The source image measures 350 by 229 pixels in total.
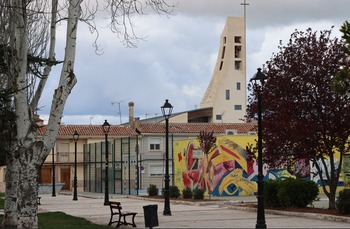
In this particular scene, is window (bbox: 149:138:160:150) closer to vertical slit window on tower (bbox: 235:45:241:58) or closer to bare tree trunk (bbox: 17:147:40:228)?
vertical slit window on tower (bbox: 235:45:241:58)

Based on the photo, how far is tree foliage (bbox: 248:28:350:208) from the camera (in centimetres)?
2511

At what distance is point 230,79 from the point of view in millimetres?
114500

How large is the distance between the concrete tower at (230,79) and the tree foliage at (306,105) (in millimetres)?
83516

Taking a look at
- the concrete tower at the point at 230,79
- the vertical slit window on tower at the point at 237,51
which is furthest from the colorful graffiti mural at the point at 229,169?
the vertical slit window on tower at the point at 237,51

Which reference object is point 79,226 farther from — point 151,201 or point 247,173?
point 247,173

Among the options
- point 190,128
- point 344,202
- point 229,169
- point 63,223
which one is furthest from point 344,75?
point 190,128

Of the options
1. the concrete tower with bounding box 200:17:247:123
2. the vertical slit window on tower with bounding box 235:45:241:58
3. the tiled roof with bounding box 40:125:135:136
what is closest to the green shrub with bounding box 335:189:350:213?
the tiled roof with bounding box 40:125:135:136

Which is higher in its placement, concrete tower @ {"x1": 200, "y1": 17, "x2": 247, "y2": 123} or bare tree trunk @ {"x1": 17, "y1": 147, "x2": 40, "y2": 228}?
concrete tower @ {"x1": 200, "y1": 17, "x2": 247, "y2": 123}

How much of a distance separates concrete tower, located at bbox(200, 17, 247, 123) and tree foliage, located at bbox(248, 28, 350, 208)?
83.5 meters

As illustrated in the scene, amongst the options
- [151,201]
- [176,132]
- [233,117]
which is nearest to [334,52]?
[151,201]

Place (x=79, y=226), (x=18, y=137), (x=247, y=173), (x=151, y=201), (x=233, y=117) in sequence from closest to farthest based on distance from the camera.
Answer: (x=18, y=137) < (x=79, y=226) < (x=151, y=201) < (x=247, y=173) < (x=233, y=117)

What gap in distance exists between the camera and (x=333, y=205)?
25.9m

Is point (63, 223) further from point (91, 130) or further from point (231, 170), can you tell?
point (91, 130)

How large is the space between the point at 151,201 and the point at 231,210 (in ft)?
34.7
